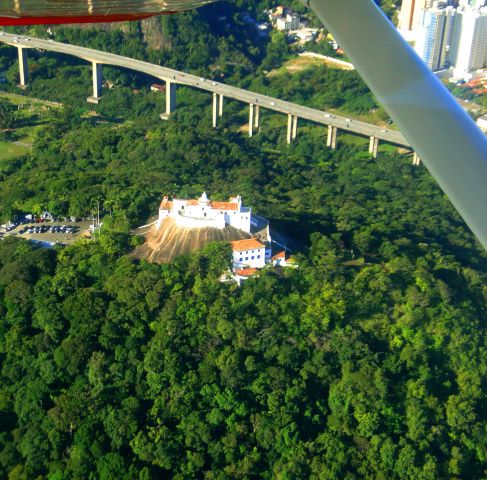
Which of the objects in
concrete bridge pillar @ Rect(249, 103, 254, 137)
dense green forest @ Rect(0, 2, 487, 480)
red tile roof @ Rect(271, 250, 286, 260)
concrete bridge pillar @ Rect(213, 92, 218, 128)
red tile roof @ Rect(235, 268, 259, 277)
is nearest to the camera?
dense green forest @ Rect(0, 2, 487, 480)

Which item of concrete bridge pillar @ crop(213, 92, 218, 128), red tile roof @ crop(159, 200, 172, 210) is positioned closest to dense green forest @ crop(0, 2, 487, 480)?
red tile roof @ crop(159, 200, 172, 210)

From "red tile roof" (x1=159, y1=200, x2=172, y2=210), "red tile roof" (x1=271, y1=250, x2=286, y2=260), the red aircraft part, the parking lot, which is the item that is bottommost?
the parking lot

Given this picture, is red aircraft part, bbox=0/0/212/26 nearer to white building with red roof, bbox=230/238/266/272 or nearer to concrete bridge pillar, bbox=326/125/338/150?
white building with red roof, bbox=230/238/266/272

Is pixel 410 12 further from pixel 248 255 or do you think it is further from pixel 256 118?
pixel 248 255

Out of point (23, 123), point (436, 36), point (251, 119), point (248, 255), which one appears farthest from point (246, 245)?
point (436, 36)

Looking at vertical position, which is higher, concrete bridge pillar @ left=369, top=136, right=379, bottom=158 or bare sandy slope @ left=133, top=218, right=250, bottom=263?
bare sandy slope @ left=133, top=218, right=250, bottom=263

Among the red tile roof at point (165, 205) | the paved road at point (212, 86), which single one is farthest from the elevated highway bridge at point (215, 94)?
the red tile roof at point (165, 205)

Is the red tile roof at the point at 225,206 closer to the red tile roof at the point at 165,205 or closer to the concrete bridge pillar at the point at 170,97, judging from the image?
the red tile roof at the point at 165,205

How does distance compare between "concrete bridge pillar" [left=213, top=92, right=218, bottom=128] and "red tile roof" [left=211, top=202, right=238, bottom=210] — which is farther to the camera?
"concrete bridge pillar" [left=213, top=92, right=218, bottom=128]
